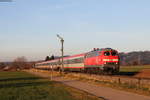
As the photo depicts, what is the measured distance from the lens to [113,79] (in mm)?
24422

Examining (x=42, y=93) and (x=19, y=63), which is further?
(x=19, y=63)

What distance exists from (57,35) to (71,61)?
1344cm

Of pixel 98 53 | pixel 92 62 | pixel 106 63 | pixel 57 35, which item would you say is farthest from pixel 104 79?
pixel 57 35

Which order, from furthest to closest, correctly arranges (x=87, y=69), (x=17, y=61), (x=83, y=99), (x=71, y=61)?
(x=17, y=61), (x=71, y=61), (x=87, y=69), (x=83, y=99)

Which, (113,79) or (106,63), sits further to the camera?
(106,63)

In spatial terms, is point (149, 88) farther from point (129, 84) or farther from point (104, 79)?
point (104, 79)

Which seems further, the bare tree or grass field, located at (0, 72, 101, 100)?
the bare tree

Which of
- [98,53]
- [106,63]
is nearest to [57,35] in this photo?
[98,53]

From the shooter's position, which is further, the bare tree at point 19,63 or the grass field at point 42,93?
→ the bare tree at point 19,63

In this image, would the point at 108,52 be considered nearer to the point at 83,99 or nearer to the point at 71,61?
the point at 83,99

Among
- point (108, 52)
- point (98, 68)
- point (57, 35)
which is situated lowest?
point (98, 68)

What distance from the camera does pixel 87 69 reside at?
136 ft

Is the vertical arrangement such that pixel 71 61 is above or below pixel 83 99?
above

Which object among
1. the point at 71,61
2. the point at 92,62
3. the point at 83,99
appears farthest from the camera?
the point at 71,61
